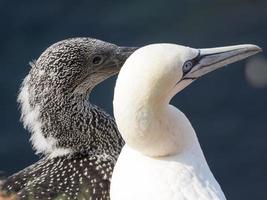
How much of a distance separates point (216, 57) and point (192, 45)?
4.87 m

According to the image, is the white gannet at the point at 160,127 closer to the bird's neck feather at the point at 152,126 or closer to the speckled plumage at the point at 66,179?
the bird's neck feather at the point at 152,126

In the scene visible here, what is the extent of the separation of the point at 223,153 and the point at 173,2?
5.05 ft

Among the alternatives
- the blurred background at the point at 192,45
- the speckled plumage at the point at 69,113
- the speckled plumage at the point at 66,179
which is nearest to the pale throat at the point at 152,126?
the speckled plumage at the point at 66,179

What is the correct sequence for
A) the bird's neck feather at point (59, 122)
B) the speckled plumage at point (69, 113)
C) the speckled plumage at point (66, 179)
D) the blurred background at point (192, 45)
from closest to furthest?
the speckled plumage at point (66, 179) < the speckled plumage at point (69, 113) < the bird's neck feather at point (59, 122) < the blurred background at point (192, 45)

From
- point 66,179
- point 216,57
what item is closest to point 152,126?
point 216,57

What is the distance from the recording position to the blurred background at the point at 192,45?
34.8 feet

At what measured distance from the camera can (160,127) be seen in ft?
19.7

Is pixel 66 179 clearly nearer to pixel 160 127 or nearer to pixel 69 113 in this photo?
pixel 69 113

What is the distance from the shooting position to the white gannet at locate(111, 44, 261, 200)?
5.83 meters

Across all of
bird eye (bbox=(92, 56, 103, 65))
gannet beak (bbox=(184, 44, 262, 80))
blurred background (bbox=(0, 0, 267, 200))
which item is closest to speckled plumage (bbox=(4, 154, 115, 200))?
bird eye (bbox=(92, 56, 103, 65))

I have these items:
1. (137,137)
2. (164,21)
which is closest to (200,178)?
(137,137)

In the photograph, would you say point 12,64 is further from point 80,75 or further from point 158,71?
point 158,71

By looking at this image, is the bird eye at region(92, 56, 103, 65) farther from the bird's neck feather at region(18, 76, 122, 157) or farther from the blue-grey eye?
the bird's neck feather at region(18, 76, 122, 157)

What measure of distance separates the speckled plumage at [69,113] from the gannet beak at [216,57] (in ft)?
5.14
